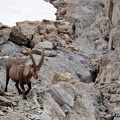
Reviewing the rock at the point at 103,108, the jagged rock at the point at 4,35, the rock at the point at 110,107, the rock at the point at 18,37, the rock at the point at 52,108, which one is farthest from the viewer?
the rock at the point at 18,37

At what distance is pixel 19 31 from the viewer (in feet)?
85.8

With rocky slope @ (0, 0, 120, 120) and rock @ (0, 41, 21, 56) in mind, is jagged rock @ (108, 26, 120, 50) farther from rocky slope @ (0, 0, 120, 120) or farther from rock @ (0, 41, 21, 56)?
rock @ (0, 41, 21, 56)

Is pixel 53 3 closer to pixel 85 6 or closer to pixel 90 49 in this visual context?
pixel 85 6

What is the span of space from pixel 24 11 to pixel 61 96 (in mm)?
20572

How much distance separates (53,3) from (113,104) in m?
22.2

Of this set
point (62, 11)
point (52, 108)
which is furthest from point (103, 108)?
point (62, 11)

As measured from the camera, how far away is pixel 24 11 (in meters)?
33.7

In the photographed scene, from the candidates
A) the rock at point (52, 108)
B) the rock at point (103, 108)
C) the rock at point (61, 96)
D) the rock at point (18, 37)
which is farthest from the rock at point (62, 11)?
the rock at point (52, 108)

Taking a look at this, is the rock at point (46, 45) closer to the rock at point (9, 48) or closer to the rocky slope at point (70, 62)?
the rocky slope at point (70, 62)

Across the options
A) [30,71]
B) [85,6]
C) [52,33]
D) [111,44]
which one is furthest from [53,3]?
[30,71]

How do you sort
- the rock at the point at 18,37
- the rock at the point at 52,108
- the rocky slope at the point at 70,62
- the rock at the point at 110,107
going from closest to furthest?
1. the rock at the point at 52,108
2. the rocky slope at the point at 70,62
3. the rock at the point at 110,107
4. the rock at the point at 18,37

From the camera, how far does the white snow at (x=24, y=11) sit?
3067 cm

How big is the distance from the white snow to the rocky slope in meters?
1.05

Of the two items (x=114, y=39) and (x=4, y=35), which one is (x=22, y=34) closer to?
(x=4, y=35)
